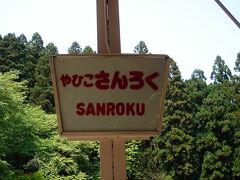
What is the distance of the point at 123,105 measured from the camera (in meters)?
0.57

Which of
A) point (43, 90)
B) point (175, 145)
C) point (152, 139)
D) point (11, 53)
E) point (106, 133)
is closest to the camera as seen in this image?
point (106, 133)

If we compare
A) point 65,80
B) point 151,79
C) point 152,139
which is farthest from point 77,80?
point 152,139

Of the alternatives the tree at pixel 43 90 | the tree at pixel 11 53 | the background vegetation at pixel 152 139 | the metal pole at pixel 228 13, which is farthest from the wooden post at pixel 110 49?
the tree at pixel 11 53

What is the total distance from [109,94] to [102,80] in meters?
0.03

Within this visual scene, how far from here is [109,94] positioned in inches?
22.4

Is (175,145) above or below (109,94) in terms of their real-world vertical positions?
below

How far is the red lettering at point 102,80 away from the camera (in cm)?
57

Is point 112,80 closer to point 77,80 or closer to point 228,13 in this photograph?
point 77,80

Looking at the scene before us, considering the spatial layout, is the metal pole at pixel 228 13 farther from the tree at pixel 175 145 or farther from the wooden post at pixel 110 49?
the tree at pixel 175 145

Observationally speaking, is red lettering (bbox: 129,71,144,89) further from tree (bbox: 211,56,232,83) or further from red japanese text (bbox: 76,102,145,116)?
tree (bbox: 211,56,232,83)

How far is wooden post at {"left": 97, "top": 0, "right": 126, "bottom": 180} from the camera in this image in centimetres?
62

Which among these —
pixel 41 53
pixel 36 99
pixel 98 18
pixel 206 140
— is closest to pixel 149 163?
pixel 206 140

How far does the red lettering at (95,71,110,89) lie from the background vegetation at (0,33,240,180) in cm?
600

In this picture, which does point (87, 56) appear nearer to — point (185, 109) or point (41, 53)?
point (185, 109)
